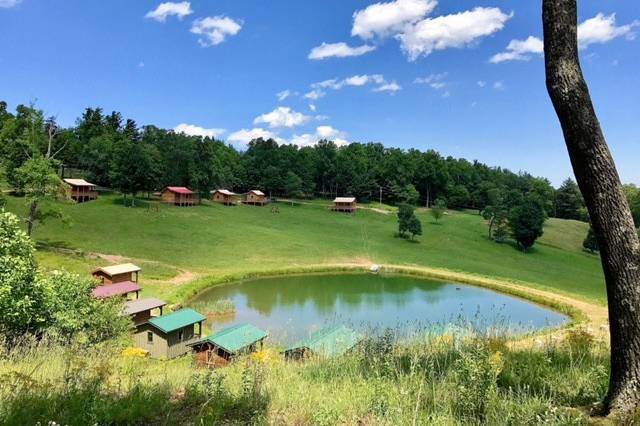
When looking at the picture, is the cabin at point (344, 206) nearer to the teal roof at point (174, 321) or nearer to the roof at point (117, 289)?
the roof at point (117, 289)

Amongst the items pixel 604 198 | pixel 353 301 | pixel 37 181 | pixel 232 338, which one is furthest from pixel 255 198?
pixel 604 198

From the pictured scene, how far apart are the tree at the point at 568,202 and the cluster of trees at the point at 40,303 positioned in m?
102

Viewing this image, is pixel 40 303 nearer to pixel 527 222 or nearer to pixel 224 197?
pixel 527 222

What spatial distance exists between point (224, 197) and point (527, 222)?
50293 mm

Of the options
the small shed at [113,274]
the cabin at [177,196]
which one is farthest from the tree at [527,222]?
the small shed at [113,274]

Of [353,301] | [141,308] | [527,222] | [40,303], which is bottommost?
[353,301]

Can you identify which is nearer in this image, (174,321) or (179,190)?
(174,321)

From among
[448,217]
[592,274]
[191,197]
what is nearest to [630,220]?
[592,274]

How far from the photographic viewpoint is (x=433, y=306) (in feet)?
103

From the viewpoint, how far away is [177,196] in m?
67.6

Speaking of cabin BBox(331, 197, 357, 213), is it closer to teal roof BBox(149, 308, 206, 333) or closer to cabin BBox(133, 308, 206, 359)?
teal roof BBox(149, 308, 206, 333)

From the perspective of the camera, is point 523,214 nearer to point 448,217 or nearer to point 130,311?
point 448,217

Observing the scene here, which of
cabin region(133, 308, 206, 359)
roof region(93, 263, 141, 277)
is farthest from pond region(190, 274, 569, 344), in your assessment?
roof region(93, 263, 141, 277)

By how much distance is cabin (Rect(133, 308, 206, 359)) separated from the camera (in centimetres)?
2031
